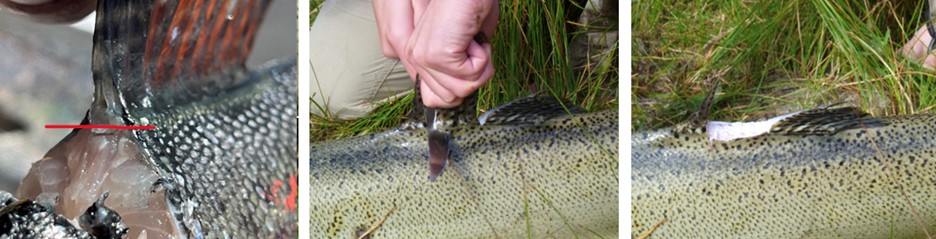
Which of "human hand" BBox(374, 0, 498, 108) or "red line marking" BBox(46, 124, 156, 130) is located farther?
"red line marking" BBox(46, 124, 156, 130)

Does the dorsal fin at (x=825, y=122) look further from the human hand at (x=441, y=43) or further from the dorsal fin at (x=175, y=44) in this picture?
the dorsal fin at (x=175, y=44)

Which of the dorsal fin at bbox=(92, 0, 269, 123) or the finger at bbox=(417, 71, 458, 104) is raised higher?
the dorsal fin at bbox=(92, 0, 269, 123)

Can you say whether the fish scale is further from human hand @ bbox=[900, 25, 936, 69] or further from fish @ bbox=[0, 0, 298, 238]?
human hand @ bbox=[900, 25, 936, 69]

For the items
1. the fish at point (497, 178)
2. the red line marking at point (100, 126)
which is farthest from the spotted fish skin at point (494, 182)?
the red line marking at point (100, 126)

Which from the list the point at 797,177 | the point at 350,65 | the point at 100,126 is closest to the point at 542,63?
the point at 350,65

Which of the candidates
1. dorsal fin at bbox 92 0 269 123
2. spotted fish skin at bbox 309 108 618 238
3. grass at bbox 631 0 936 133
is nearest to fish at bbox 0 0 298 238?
dorsal fin at bbox 92 0 269 123

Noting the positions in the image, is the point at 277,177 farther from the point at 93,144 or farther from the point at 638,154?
the point at 638,154

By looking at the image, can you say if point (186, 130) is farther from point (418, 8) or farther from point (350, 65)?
A: point (418, 8)

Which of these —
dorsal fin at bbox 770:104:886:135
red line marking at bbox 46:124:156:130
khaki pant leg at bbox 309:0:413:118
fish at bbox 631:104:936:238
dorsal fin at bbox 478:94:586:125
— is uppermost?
khaki pant leg at bbox 309:0:413:118
